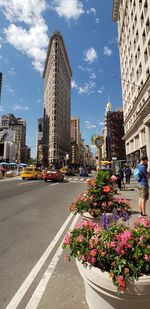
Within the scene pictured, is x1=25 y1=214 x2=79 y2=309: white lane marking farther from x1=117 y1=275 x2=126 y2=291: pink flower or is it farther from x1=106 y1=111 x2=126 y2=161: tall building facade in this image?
x1=106 y1=111 x2=126 y2=161: tall building facade

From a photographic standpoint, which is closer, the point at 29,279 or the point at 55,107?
the point at 29,279

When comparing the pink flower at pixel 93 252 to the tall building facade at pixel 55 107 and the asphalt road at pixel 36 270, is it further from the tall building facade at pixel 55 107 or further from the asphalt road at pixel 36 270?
the tall building facade at pixel 55 107

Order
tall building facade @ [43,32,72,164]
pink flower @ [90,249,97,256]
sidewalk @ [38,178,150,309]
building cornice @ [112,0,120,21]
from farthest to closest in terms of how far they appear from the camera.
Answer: tall building facade @ [43,32,72,164]
building cornice @ [112,0,120,21]
sidewalk @ [38,178,150,309]
pink flower @ [90,249,97,256]

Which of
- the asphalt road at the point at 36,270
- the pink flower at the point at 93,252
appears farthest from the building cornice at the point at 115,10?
the pink flower at the point at 93,252

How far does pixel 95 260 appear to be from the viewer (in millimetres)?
2258

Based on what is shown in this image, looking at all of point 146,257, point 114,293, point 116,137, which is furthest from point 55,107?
point 114,293

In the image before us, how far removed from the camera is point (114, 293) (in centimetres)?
206

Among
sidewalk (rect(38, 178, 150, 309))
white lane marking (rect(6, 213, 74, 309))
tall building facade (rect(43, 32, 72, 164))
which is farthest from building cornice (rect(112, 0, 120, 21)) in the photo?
tall building facade (rect(43, 32, 72, 164))

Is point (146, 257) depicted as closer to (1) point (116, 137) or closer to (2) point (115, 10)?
(2) point (115, 10)

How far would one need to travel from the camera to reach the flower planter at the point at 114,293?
200 cm

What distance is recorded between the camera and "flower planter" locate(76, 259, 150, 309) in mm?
2002

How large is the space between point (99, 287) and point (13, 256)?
276 cm

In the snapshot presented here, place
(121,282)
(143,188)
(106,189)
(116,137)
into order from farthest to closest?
(116,137) → (143,188) → (106,189) → (121,282)

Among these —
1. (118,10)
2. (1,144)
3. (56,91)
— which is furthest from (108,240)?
(56,91)
